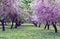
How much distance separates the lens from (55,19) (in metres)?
26.8

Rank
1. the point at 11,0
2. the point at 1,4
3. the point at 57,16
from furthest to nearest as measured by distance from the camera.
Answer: the point at 57,16 → the point at 11,0 → the point at 1,4

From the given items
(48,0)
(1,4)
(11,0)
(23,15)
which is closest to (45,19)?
(48,0)

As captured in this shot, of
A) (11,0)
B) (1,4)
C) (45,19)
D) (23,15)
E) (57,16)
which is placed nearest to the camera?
(1,4)

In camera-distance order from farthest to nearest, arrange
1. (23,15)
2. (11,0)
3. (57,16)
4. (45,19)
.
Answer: (23,15) < (45,19) < (57,16) < (11,0)

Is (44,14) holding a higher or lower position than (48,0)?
lower

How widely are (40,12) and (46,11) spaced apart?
1397 millimetres

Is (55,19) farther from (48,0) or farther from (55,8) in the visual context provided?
(48,0)

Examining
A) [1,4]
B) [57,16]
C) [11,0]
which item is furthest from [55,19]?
[1,4]

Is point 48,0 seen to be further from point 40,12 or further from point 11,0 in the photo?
point 11,0

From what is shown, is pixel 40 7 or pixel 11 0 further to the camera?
pixel 40 7

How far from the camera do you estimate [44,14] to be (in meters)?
28.1

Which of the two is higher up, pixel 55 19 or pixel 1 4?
pixel 1 4

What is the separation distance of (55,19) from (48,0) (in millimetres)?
3153

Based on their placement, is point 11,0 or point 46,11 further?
A: point 46,11
